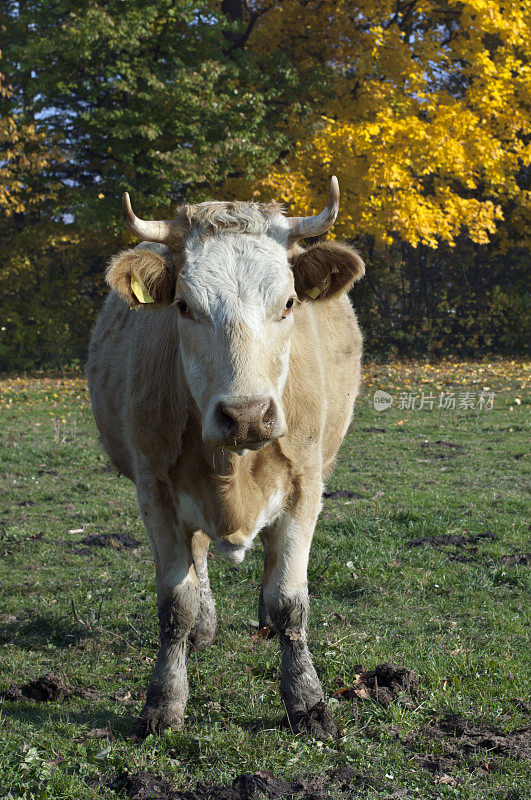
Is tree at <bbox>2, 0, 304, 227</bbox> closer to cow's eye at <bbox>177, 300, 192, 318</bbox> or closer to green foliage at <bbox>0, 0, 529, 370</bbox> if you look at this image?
green foliage at <bbox>0, 0, 529, 370</bbox>

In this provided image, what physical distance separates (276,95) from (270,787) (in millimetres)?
18490

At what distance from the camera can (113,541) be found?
6.50 meters

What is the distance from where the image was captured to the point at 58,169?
21.6m

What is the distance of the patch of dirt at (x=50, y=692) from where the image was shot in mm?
3996

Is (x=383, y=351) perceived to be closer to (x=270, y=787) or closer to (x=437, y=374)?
(x=437, y=374)

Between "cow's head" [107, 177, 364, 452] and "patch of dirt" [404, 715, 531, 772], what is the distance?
1.65 metres

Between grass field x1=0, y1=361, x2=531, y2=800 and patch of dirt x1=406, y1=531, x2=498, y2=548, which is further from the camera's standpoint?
patch of dirt x1=406, y1=531, x2=498, y2=548

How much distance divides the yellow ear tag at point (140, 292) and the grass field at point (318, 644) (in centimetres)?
203

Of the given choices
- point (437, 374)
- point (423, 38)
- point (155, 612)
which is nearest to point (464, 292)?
point (437, 374)

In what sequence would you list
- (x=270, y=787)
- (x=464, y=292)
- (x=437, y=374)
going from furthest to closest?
(x=464, y=292) → (x=437, y=374) → (x=270, y=787)

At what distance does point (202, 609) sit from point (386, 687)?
1274mm

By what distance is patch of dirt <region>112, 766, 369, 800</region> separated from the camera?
3.09 metres

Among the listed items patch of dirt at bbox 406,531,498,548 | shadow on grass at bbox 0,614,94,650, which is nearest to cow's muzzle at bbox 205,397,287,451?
shadow on grass at bbox 0,614,94,650

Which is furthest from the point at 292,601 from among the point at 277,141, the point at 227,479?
the point at 277,141
